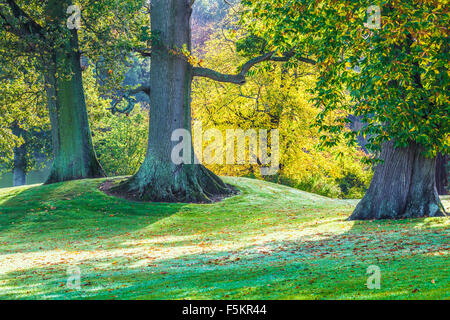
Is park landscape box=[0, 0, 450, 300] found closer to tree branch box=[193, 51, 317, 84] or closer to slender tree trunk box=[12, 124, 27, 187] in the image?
tree branch box=[193, 51, 317, 84]

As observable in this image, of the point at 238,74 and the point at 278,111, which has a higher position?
the point at 238,74

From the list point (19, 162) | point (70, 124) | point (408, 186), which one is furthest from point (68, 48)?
point (19, 162)

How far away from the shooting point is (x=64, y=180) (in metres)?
23.5

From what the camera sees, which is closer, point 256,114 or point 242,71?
point 242,71

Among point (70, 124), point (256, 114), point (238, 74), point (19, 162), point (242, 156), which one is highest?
point (238, 74)

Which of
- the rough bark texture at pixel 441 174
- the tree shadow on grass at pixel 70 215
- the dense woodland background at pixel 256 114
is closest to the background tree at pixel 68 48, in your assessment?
the tree shadow on grass at pixel 70 215

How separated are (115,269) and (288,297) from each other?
4.53m

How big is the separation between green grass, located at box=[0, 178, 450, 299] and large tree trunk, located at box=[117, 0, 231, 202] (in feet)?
3.82

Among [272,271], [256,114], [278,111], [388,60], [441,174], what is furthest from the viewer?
[256,114]

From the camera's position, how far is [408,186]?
14.4m

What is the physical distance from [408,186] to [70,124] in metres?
16.3

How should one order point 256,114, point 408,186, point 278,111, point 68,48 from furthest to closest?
point 256,114, point 278,111, point 68,48, point 408,186

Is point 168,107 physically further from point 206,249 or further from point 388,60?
point 388,60
